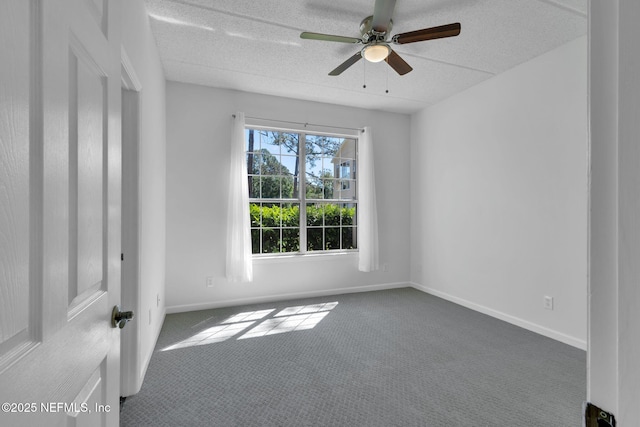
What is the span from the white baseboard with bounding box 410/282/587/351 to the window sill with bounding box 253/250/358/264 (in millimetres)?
1339

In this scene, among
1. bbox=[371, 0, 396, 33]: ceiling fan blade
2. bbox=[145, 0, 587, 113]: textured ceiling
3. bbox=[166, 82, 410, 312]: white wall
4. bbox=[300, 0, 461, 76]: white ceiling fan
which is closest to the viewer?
bbox=[371, 0, 396, 33]: ceiling fan blade

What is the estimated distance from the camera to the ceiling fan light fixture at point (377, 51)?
2.37 m

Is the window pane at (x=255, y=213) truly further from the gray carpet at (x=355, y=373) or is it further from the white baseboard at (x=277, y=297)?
the gray carpet at (x=355, y=373)

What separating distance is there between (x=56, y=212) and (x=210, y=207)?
3277mm

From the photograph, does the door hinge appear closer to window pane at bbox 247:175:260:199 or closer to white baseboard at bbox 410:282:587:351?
white baseboard at bbox 410:282:587:351

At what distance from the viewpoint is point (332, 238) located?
14.9 ft

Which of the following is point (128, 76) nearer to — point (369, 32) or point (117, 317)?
point (117, 317)

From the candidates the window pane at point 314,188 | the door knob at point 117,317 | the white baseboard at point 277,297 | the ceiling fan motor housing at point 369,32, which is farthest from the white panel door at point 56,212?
the window pane at point 314,188

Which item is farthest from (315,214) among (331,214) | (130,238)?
(130,238)

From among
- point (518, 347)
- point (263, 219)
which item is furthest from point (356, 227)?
point (518, 347)

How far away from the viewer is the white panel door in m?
0.45

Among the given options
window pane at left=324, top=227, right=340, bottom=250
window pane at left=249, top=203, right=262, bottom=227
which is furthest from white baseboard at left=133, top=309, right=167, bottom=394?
window pane at left=324, top=227, right=340, bottom=250

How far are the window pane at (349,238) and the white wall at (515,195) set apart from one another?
41.6 inches

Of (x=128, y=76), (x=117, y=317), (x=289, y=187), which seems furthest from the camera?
(x=289, y=187)
